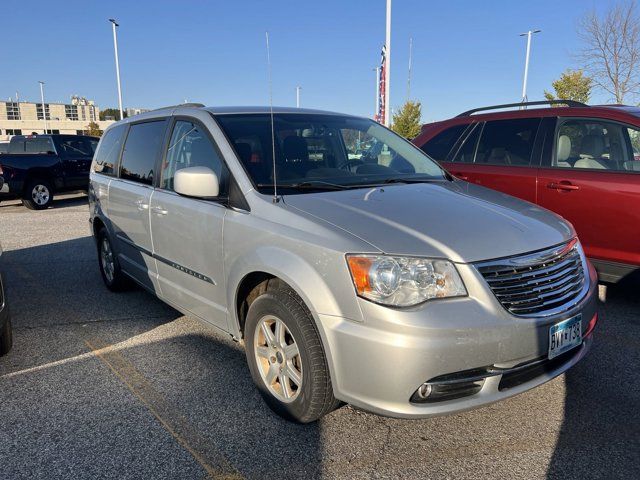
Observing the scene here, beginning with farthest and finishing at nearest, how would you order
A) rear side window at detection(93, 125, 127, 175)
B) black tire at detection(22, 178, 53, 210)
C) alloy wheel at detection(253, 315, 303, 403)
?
black tire at detection(22, 178, 53, 210)
rear side window at detection(93, 125, 127, 175)
alloy wheel at detection(253, 315, 303, 403)

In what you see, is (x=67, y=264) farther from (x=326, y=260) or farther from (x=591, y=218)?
(x=591, y=218)

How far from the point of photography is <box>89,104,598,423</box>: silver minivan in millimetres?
2273

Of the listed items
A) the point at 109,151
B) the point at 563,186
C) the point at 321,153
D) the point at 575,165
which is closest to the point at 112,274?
the point at 109,151

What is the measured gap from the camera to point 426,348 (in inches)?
86.4

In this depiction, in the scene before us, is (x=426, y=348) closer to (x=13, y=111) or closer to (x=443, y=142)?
(x=443, y=142)

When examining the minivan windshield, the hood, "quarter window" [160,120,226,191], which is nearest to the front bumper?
the hood

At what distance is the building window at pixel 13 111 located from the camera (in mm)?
90938

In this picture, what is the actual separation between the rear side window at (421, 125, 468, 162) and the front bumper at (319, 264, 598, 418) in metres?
3.86

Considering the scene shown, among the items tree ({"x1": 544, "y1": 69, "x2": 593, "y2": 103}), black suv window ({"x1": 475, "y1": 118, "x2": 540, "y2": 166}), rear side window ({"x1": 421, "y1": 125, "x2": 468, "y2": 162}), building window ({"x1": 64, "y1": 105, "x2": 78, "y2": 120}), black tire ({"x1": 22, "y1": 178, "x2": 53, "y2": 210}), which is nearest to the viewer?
black suv window ({"x1": 475, "y1": 118, "x2": 540, "y2": 166})

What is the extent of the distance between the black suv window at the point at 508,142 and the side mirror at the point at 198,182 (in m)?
3.52

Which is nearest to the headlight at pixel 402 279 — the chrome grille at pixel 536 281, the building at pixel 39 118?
the chrome grille at pixel 536 281

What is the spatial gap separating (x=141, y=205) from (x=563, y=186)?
3816 mm

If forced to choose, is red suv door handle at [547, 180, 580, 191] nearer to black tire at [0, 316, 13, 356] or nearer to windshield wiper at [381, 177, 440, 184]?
windshield wiper at [381, 177, 440, 184]

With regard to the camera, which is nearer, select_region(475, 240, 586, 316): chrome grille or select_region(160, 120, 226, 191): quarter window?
Result: select_region(475, 240, 586, 316): chrome grille
